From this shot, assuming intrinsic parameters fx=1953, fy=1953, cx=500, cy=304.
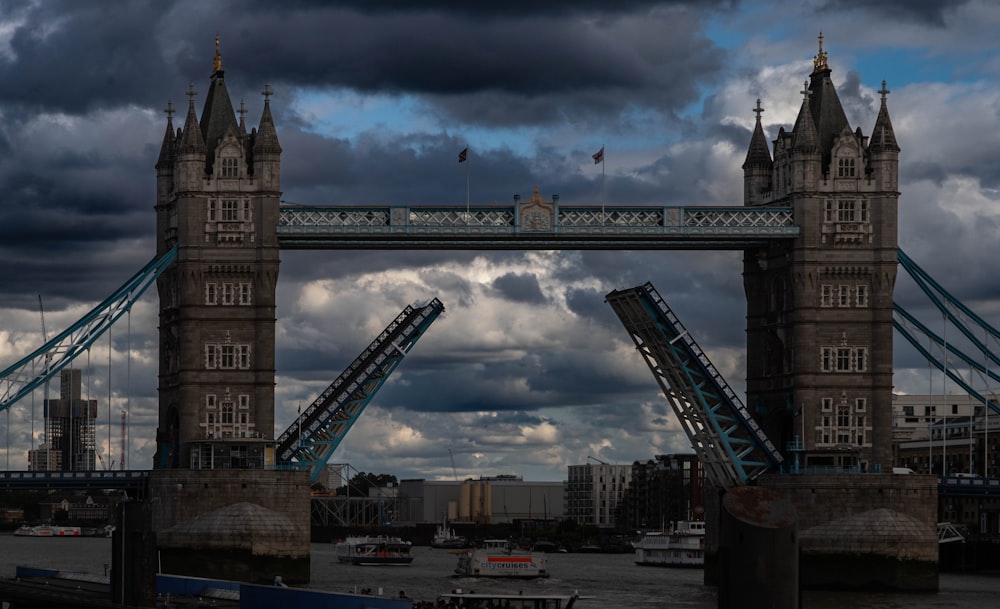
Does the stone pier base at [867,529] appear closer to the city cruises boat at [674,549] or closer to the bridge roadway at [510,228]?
the bridge roadway at [510,228]

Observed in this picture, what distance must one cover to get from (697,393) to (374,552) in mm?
57132

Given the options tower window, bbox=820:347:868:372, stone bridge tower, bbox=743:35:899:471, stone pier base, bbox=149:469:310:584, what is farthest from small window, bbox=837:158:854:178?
stone pier base, bbox=149:469:310:584

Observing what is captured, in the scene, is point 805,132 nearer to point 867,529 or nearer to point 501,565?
point 867,529

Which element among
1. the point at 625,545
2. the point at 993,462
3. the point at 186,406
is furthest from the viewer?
the point at 625,545

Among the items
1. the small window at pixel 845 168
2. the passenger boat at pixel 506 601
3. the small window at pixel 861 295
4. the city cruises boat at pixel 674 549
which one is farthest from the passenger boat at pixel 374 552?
the passenger boat at pixel 506 601

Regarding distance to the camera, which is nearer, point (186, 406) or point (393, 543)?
point (186, 406)

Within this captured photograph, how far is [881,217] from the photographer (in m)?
94.6

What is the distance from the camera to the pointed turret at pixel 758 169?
101 m

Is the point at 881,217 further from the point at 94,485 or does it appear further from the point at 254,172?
the point at 94,485

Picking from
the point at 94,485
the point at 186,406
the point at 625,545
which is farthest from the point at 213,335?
the point at 625,545

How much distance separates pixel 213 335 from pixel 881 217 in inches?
1284

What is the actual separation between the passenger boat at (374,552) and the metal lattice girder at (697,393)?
47.0 m

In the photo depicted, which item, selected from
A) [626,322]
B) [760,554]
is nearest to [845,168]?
[626,322]

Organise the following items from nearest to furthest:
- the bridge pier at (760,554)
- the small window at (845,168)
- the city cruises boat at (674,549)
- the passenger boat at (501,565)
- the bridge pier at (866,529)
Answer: the bridge pier at (760,554)
the bridge pier at (866,529)
the small window at (845,168)
the passenger boat at (501,565)
the city cruises boat at (674,549)
